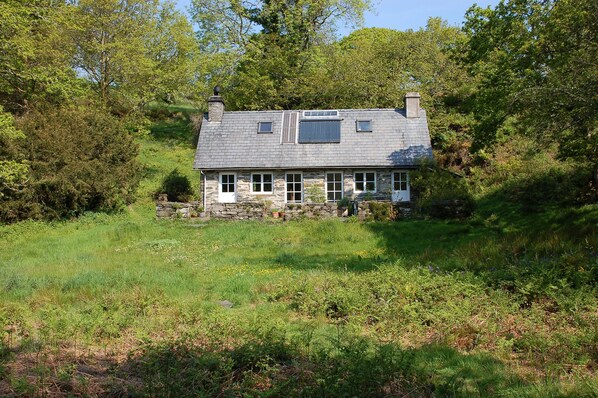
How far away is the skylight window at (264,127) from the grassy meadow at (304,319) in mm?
12506

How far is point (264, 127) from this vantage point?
93.3ft

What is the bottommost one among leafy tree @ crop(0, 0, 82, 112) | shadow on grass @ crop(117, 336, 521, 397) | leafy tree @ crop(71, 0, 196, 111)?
shadow on grass @ crop(117, 336, 521, 397)

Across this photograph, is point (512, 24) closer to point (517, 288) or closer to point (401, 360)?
point (517, 288)

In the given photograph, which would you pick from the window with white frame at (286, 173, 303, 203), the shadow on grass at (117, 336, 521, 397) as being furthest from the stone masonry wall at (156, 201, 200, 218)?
the shadow on grass at (117, 336, 521, 397)

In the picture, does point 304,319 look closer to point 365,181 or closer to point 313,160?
point 313,160

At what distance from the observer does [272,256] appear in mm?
15117

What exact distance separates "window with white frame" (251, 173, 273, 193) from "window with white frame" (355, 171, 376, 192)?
4.53 metres

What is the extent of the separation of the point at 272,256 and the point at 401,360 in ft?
31.3

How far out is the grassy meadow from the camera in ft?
18.4

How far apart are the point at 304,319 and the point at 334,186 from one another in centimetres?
1839

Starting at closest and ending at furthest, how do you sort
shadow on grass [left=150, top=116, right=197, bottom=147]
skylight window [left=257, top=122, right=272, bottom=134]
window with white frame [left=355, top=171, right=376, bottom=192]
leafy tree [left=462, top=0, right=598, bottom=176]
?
leafy tree [left=462, top=0, right=598, bottom=176], window with white frame [left=355, top=171, right=376, bottom=192], skylight window [left=257, top=122, right=272, bottom=134], shadow on grass [left=150, top=116, right=197, bottom=147]

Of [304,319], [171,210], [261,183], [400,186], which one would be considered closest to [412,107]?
[400,186]

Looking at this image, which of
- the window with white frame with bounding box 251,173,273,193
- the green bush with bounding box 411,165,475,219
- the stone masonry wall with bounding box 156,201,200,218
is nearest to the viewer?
the green bush with bounding box 411,165,475,219

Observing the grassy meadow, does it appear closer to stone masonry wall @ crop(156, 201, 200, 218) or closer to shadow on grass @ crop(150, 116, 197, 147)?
stone masonry wall @ crop(156, 201, 200, 218)
